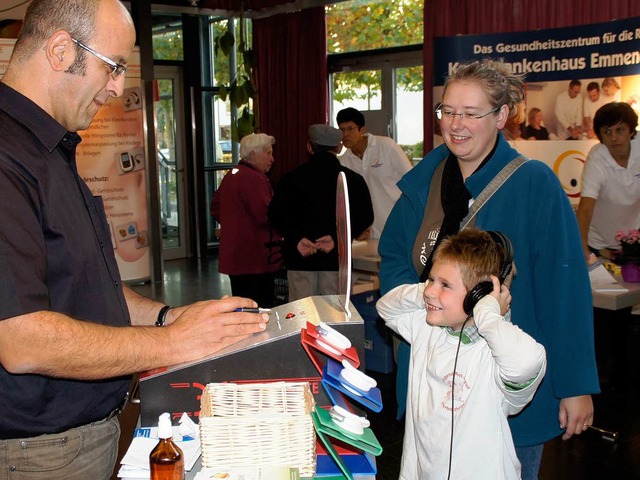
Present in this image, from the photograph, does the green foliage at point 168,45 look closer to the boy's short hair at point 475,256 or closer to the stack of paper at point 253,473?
the boy's short hair at point 475,256

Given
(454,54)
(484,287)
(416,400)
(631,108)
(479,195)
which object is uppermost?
(454,54)

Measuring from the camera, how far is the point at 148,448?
5.23 ft

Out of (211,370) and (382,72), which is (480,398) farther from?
(382,72)

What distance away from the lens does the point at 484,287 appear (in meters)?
1.92

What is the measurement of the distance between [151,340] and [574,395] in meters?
1.13

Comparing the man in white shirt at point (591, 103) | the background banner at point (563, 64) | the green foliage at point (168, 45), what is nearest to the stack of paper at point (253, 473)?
the background banner at point (563, 64)

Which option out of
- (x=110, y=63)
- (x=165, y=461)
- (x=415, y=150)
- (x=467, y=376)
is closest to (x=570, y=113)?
(x=415, y=150)

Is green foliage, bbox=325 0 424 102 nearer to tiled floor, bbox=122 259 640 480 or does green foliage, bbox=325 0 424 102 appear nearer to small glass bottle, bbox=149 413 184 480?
tiled floor, bbox=122 259 640 480

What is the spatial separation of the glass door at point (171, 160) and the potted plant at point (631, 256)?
6723mm

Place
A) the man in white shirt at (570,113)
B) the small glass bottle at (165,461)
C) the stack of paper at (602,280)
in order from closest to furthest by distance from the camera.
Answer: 1. the small glass bottle at (165,461)
2. the stack of paper at (602,280)
3. the man in white shirt at (570,113)

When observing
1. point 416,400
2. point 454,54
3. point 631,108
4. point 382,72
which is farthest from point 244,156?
point 416,400

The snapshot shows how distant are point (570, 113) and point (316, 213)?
208cm

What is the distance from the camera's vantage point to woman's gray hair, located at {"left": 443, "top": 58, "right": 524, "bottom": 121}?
6.93 ft

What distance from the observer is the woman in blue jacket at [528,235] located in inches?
78.6
